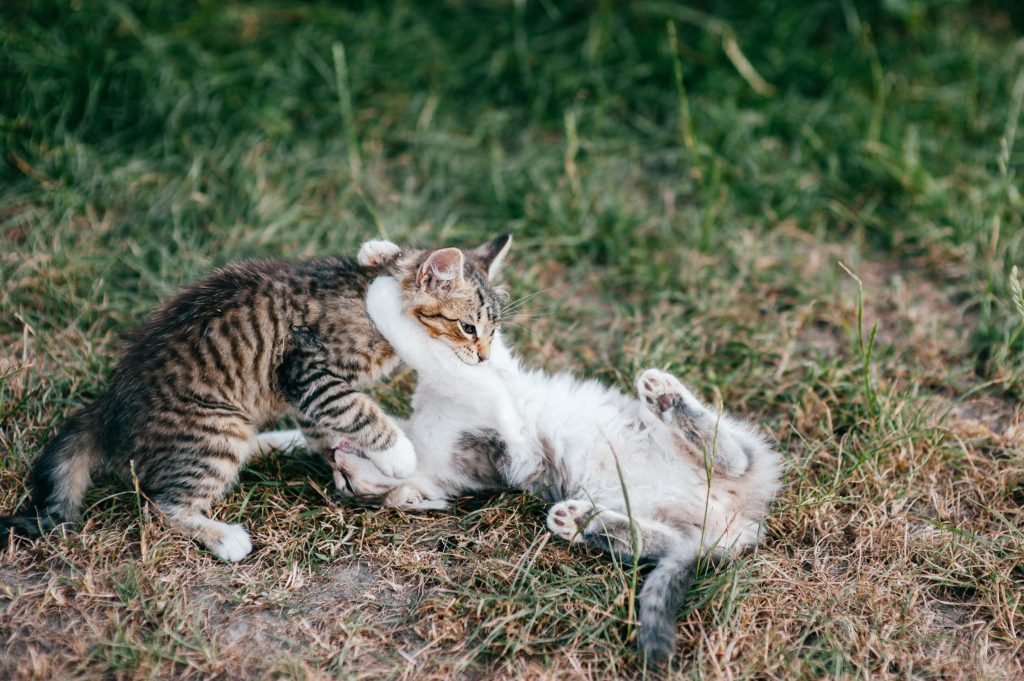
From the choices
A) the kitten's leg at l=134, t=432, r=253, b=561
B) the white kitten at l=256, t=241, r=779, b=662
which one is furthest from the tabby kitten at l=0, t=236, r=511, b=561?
the white kitten at l=256, t=241, r=779, b=662

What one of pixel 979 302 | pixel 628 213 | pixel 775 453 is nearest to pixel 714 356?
pixel 775 453

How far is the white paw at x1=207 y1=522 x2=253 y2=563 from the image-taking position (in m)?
2.97

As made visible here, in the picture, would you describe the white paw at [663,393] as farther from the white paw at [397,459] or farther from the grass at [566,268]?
the white paw at [397,459]

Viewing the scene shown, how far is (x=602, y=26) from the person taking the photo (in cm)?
563

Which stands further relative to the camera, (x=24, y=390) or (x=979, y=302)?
(x=979, y=302)

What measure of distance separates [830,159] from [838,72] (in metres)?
0.87

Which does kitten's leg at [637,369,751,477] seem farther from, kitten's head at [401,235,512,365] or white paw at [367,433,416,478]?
white paw at [367,433,416,478]

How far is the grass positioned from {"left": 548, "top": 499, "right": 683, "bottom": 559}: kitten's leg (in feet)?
0.28

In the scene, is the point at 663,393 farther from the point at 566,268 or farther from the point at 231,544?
the point at 231,544

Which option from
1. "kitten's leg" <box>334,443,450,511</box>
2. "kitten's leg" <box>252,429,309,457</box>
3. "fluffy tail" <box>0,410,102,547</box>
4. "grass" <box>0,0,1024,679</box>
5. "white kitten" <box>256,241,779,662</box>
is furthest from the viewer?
"kitten's leg" <box>252,429,309,457</box>

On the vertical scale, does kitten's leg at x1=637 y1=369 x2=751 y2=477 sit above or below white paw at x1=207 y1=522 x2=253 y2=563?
above

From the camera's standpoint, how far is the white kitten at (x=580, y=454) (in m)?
3.06

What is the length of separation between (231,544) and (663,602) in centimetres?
150

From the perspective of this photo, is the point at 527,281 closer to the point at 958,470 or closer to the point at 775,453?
the point at 775,453
